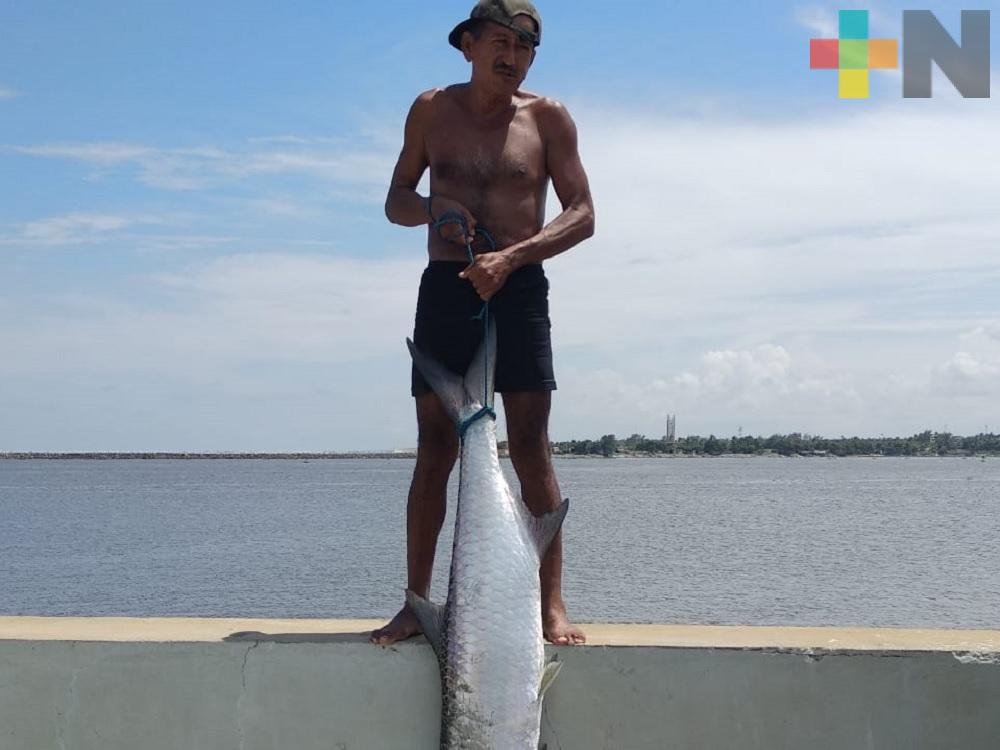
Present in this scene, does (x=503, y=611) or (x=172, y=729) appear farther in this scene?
(x=172, y=729)

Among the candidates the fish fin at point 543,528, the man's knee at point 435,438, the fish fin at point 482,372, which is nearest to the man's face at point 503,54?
the fish fin at point 482,372

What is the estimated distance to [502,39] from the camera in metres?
4.39

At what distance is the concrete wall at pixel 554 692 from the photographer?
406 centimetres

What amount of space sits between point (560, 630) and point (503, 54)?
2.03m

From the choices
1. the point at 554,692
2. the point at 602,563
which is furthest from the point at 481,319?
the point at 602,563

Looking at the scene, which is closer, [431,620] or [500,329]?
[431,620]

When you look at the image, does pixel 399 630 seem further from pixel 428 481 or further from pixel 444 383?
pixel 444 383

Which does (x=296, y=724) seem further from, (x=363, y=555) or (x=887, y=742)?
(x=363, y=555)

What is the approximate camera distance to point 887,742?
13.4ft

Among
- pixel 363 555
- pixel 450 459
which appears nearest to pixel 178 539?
pixel 363 555

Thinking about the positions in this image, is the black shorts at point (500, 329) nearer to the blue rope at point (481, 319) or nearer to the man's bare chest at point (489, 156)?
the blue rope at point (481, 319)

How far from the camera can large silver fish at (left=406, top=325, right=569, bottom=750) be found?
139 inches

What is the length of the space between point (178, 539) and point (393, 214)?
42.7 metres

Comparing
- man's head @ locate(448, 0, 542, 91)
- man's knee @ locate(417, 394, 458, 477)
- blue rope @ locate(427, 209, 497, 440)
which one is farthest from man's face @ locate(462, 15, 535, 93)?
man's knee @ locate(417, 394, 458, 477)
